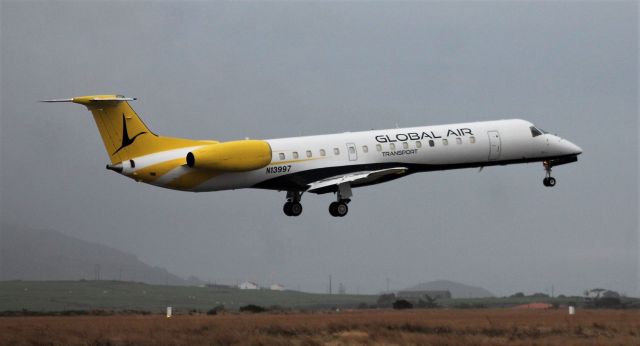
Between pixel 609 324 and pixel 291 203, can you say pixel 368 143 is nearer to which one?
pixel 291 203

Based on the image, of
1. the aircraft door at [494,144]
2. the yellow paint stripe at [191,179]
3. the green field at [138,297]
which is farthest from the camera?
the green field at [138,297]

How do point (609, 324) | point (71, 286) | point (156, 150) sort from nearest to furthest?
point (609, 324)
point (156, 150)
point (71, 286)

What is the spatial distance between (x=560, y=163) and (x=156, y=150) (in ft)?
68.2

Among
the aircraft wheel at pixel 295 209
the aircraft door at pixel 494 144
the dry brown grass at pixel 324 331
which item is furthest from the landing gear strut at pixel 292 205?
the dry brown grass at pixel 324 331

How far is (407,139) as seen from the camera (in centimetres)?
5253

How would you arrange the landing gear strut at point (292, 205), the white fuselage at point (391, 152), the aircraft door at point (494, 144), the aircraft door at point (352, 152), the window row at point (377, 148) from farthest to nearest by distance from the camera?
the aircraft door at point (494, 144) < the landing gear strut at point (292, 205) < the aircraft door at point (352, 152) < the window row at point (377, 148) < the white fuselage at point (391, 152)

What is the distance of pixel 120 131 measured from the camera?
161 ft

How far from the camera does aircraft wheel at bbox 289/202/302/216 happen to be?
53.1 metres

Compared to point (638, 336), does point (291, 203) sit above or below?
above

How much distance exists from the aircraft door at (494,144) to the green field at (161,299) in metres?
8.56

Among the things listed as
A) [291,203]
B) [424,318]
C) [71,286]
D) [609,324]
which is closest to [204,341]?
[424,318]

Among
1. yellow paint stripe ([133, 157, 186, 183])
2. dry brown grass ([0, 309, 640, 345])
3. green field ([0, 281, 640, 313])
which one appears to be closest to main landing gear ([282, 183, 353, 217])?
yellow paint stripe ([133, 157, 186, 183])

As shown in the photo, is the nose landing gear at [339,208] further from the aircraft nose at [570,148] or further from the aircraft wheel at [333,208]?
the aircraft nose at [570,148]

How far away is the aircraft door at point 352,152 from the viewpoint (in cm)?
5141
